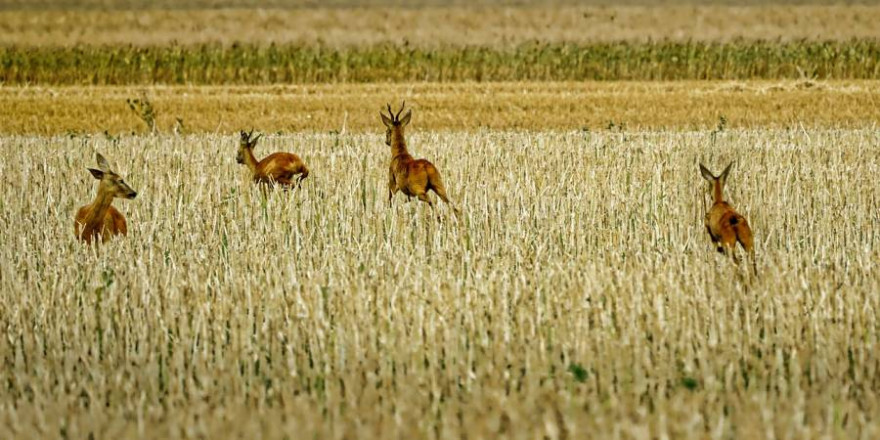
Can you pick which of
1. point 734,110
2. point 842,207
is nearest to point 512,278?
point 842,207

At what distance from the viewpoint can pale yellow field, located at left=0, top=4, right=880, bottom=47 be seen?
47.6 metres

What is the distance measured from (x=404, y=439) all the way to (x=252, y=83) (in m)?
30.2

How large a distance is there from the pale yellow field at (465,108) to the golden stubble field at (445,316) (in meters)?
10.8

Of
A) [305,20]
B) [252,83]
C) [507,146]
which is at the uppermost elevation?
[305,20]

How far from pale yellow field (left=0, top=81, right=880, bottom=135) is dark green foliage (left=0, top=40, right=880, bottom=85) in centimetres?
514

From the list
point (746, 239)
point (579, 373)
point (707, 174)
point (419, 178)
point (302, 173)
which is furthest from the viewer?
point (302, 173)

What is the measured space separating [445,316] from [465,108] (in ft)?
60.5

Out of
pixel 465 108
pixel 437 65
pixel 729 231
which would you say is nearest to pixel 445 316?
pixel 729 231

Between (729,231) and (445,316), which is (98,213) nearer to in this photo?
(445,316)

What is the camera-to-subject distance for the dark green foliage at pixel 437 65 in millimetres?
33562

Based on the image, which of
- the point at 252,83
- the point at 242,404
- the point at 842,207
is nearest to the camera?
the point at 242,404

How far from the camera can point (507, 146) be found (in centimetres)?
1406

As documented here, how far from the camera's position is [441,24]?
5344 cm

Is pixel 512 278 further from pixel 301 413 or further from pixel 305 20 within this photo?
pixel 305 20
